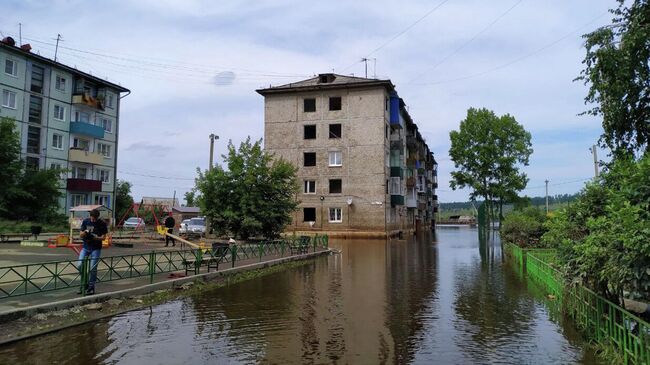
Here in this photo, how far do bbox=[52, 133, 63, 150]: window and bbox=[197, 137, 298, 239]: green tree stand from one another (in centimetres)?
2188

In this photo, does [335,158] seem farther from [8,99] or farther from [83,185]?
[8,99]

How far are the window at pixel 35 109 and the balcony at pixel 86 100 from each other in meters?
3.26

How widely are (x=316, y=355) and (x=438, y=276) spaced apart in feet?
33.8

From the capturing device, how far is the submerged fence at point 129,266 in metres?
9.95

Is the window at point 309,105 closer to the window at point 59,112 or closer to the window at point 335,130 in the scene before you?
the window at point 335,130

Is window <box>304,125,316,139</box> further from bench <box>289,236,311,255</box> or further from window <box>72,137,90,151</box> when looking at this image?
bench <box>289,236,311,255</box>


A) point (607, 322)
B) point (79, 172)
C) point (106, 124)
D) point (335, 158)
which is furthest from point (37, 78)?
point (607, 322)

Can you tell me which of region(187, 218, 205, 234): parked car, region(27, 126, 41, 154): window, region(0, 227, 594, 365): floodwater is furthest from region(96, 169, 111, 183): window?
region(0, 227, 594, 365): floodwater

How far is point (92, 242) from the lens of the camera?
10.4 meters

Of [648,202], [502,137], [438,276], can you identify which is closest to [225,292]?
[438,276]

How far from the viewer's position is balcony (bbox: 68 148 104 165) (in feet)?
132

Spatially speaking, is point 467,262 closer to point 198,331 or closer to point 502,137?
point 198,331

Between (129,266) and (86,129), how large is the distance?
33898 millimetres

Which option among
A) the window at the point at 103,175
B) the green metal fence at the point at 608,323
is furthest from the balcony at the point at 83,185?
the green metal fence at the point at 608,323
